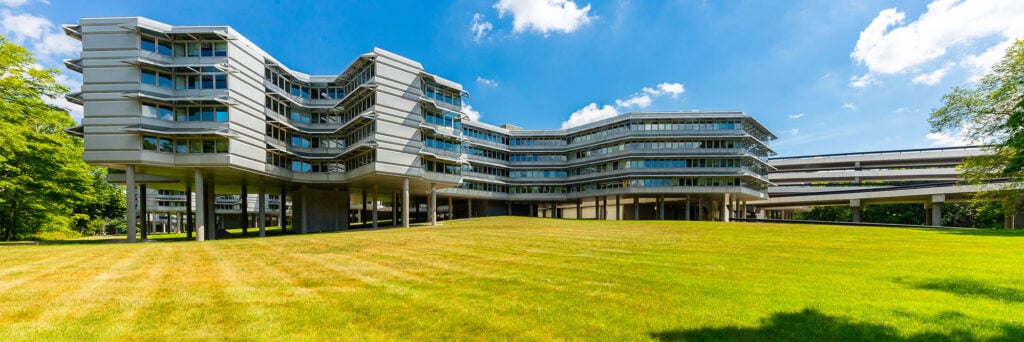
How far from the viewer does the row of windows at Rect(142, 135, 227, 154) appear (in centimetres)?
3394

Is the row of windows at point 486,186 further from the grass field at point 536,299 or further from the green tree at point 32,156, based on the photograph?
the grass field at point 536,299

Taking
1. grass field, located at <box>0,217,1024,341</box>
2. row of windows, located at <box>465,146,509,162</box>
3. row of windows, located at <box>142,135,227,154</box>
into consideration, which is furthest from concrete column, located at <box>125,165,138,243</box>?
row of windows, located at <box>465,146,509,162</box>

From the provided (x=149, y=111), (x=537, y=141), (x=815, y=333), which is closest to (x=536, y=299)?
(x=815, y=333)

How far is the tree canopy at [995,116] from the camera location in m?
28.5

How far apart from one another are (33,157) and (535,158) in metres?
63.1

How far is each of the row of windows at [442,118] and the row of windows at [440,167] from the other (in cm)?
453

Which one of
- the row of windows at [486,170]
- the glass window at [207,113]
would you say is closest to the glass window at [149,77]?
the glass window at [207,113]

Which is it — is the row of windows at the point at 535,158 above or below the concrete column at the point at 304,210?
above

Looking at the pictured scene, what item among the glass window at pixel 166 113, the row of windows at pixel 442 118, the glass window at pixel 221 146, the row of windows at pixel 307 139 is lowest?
the glass window at pixel 221 146

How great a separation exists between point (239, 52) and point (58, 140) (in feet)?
51.9

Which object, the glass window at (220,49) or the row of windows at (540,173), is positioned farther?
the row of windows at (540,173)

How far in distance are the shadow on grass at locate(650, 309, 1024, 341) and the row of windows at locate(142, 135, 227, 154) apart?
4060cm

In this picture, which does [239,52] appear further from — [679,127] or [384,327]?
[679,127]

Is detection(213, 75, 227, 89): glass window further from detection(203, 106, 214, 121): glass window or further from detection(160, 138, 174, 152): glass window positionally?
detection(160, 138, 174, 152): glass window
